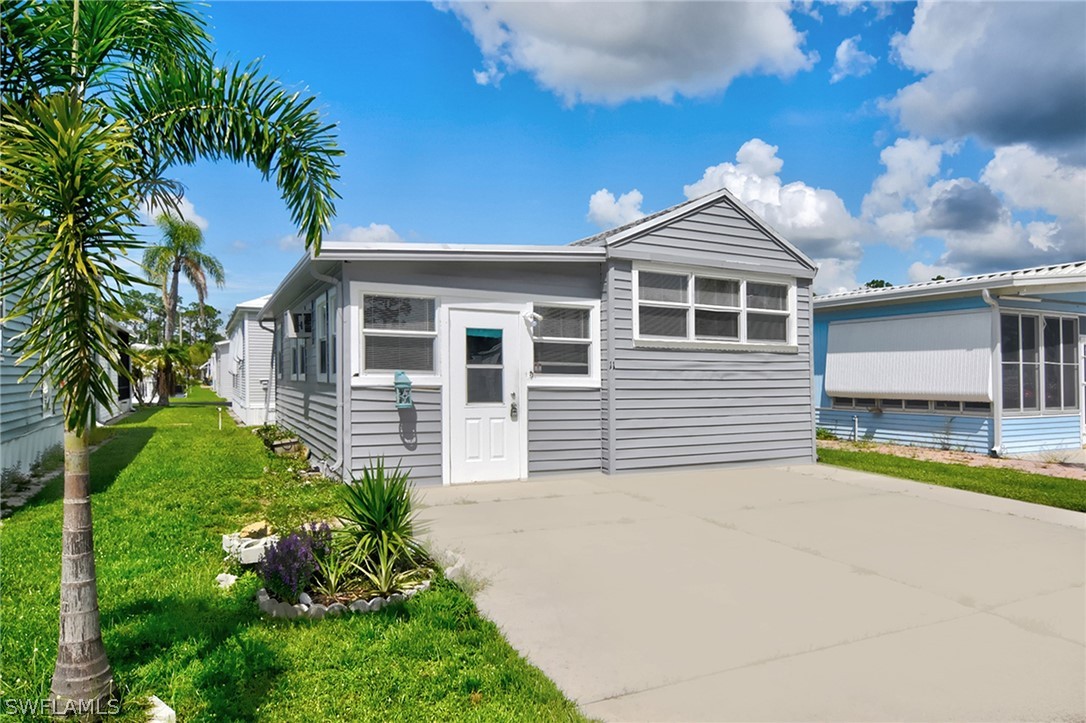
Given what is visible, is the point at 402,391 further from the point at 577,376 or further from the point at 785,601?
the point at 785,601

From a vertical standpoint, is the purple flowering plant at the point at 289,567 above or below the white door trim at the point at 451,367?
below

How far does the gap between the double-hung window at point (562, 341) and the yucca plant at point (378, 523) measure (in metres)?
3.98

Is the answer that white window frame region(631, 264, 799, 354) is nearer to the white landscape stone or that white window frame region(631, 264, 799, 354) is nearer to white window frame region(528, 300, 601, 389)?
white window frame region(528, 300, 601, 389)

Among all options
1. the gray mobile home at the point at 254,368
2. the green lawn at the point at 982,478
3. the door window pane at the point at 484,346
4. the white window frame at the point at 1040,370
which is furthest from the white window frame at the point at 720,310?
the gray mobile home at the point at 254,368

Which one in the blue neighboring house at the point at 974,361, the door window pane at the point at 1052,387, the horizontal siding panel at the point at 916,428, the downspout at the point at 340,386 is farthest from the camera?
the door window pane at the point at 1052,387

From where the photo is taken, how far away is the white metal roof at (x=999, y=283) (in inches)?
385

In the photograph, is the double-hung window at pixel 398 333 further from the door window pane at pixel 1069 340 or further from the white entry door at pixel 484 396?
the door window pane at pixel 1069 340

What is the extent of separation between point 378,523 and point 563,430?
4.34 metres

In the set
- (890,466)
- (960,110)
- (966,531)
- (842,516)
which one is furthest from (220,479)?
(960,110)

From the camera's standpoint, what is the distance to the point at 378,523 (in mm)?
4062

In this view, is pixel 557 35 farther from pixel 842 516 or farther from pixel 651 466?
pixel 842 516

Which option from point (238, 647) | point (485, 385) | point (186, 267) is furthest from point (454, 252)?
point (186, 267)

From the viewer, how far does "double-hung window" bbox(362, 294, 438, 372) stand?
23.8ft

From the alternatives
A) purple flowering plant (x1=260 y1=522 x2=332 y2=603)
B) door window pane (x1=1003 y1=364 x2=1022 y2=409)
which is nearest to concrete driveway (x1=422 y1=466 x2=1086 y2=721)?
purple flowering plant (x1=260 y1=522 x2=332 y2=603)
